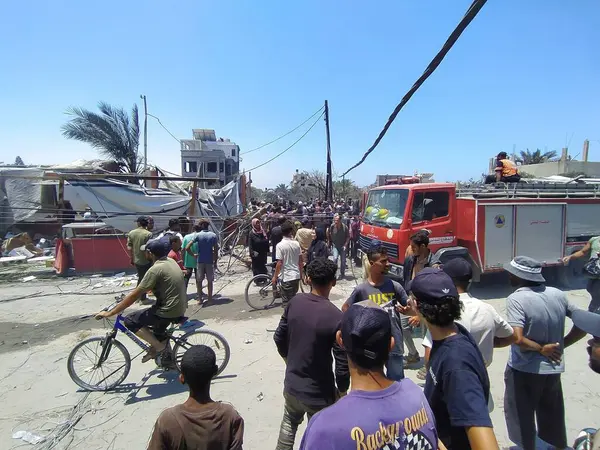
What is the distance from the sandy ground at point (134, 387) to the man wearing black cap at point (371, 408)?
7.63 feet

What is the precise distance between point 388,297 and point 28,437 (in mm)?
3693

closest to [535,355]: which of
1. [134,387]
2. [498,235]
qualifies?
[134,387]

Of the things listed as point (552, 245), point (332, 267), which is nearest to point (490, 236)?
point (552, 245)

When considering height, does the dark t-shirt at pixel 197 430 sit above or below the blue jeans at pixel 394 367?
above

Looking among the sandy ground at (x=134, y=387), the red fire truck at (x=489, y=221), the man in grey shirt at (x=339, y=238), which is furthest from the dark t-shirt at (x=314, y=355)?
the man in grey shirt at (x=339, y=238)

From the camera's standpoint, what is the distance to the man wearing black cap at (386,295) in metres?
3.09

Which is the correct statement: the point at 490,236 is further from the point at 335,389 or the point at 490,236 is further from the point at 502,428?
the point at 335,389

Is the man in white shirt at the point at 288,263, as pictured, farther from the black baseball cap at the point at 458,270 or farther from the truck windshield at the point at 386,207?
the black baseball cap at the point at 458,270

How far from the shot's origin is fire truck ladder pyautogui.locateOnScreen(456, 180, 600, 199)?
7521 mm

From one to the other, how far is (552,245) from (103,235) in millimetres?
11836

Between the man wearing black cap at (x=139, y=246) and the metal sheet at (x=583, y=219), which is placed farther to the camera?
the metal sheet at (x=583, y=219)

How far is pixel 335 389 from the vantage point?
2350 millimetres

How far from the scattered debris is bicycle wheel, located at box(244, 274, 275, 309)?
3.97m

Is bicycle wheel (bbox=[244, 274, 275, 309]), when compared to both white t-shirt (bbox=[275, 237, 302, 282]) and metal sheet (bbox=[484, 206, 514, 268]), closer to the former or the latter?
white t-shirt (bbox=[275, 237, 302, 282])
